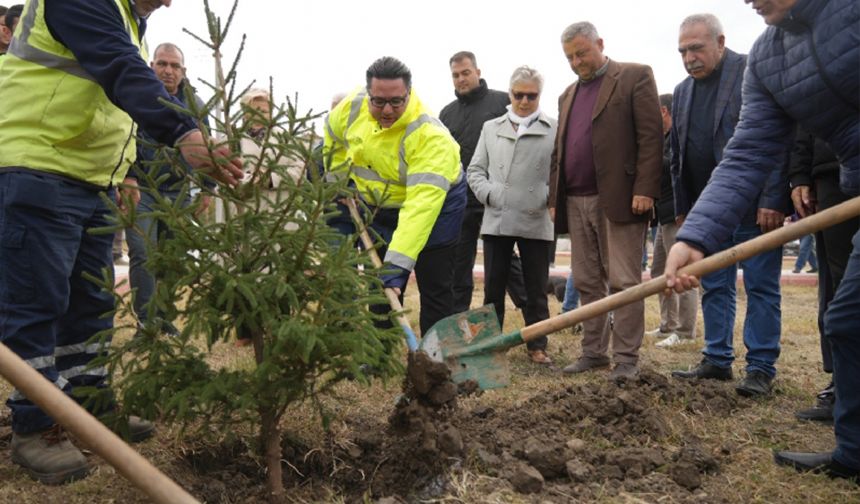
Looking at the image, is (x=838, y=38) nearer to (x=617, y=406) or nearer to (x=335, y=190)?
(x=617, y=406)

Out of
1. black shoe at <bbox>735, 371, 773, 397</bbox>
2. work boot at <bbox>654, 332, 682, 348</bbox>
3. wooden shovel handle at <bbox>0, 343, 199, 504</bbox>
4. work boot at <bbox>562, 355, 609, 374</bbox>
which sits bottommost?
work boot at <bbox>654, 332, 682, 348</bbox>

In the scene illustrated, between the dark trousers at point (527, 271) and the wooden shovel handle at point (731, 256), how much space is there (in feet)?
6.00

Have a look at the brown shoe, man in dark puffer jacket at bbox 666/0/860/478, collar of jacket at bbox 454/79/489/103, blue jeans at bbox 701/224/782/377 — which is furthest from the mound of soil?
collar of jacket at bbox 454/79/489/103

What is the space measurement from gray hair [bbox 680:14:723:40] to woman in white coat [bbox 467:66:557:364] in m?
1.18

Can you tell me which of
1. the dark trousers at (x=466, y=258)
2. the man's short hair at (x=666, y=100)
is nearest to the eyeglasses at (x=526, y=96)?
the dark trousers at (x=466, y=258)

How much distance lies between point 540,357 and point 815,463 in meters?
2.45

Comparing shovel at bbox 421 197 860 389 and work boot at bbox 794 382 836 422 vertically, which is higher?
shovel at bbox 421 197 860 389

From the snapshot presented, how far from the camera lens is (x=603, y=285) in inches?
195

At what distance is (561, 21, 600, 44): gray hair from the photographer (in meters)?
4.66

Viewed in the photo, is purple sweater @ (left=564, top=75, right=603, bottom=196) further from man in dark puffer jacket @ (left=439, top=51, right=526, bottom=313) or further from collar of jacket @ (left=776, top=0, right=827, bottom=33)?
collar of jacket @ (left=776, top=0, right=827, bottom=33)

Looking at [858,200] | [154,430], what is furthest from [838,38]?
[154,430]

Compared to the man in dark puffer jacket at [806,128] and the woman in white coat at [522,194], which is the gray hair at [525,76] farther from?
the man in dark puffer jacket at [806,128]

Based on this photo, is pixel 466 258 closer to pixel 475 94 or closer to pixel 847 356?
pixel 475 94

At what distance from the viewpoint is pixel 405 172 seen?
14.0 ft
